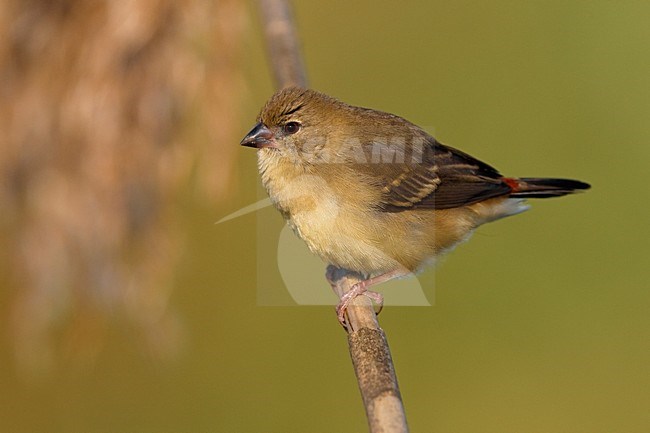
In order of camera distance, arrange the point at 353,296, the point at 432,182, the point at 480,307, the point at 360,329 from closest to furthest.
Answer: the point at 360,329 < the point at 353,296 < the point at 432,182 < the point at 480,307

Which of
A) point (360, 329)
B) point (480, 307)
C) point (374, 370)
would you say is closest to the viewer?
point (374, 370)

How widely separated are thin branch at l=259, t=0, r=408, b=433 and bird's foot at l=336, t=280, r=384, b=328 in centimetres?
5

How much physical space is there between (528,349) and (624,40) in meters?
2.25

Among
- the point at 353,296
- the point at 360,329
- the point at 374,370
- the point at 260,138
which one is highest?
the point at 260,138

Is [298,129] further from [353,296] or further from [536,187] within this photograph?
[536,187]

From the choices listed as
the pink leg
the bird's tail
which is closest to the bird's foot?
the pink leg

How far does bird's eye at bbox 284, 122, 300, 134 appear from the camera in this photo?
3908 mm

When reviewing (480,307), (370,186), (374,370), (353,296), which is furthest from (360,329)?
(480,307)

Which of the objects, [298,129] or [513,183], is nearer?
[298,129]

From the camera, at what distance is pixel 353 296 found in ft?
11.3

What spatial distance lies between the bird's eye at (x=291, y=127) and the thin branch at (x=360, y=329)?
181 millimetres

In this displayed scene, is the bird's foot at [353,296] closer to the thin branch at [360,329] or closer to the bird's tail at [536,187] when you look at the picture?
the thin branch at [360,329]

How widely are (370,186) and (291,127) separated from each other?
438 millimetres

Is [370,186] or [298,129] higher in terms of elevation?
[298,129]
